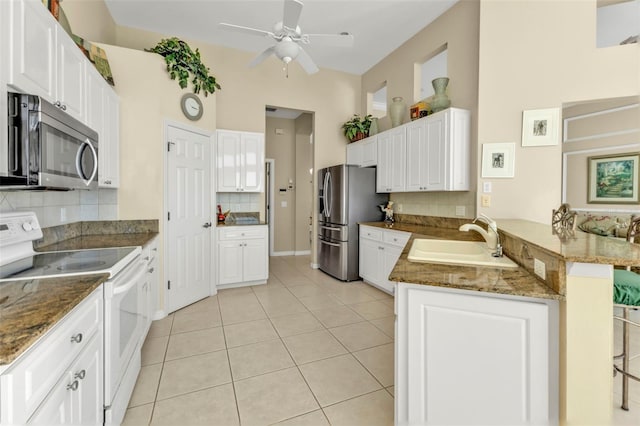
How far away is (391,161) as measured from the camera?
4105mm

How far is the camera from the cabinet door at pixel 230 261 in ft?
12.8

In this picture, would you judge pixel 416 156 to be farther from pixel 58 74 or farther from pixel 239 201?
pixel 58 74

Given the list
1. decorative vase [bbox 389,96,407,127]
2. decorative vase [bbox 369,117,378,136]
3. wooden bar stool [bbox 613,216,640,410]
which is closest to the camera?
wooden bar stool [bbox 613,216,640,410]

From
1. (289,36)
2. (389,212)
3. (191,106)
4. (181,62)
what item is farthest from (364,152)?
(181,62)

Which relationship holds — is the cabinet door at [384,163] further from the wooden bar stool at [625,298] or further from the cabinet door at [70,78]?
the cabinet door at [70,78]

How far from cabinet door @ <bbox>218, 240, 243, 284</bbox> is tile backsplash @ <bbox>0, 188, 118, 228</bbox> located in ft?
4.57

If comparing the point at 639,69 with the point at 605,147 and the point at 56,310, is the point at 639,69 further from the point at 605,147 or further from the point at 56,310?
the point at 56,310

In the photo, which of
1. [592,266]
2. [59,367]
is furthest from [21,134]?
[592,266]

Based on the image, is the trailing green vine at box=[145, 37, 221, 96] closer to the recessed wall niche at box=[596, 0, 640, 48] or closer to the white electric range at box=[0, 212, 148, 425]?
the white electric range at box=[0, 212, 148, 425]

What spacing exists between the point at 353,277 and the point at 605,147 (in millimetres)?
4040

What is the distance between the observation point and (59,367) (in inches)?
37.6

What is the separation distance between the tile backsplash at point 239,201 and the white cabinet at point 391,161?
75.7 inches

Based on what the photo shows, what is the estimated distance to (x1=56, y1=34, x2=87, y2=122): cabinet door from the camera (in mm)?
1707

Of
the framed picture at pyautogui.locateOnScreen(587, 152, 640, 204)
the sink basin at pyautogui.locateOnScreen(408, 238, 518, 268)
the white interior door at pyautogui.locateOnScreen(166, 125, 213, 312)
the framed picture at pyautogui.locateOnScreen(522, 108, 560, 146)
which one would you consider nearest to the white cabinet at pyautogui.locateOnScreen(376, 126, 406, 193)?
the framed picture at pyautogui.locateOnScreen(522, 108, 560, 146)
